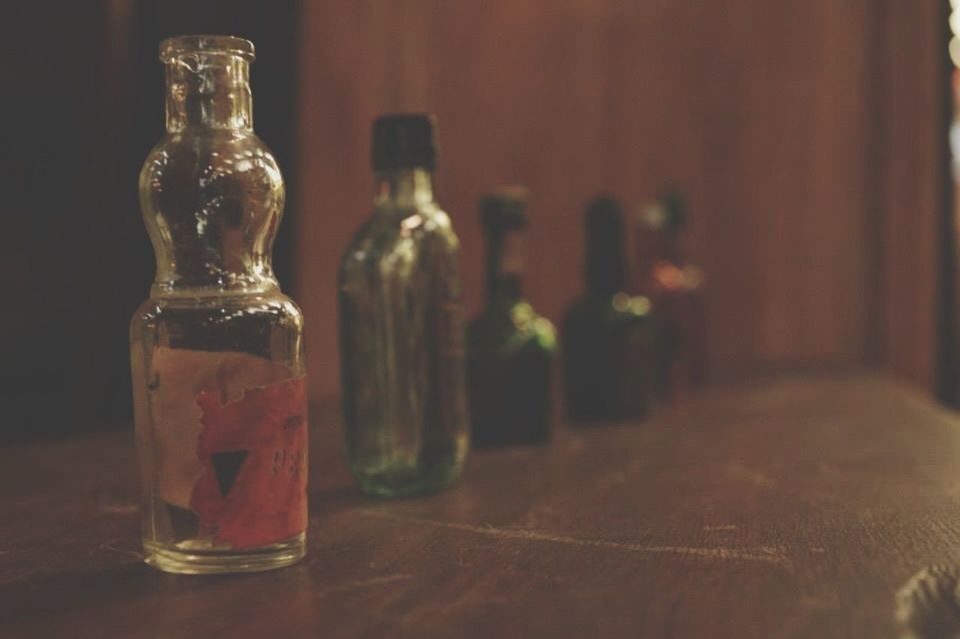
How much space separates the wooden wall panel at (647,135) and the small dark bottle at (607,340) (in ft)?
1.29

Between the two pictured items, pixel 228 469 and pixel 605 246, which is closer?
pixel 228 469

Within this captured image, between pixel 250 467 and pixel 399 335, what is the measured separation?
0.24 meters

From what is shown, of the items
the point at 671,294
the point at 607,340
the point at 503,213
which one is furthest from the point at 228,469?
the point at 671,294

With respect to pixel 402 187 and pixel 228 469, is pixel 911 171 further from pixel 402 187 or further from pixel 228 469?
pixel 228 469

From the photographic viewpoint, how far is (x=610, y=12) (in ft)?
5.98

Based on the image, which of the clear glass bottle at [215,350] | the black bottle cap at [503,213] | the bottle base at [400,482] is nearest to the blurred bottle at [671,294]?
the black bottle cap at [503,213]

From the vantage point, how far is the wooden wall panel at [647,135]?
150 cm

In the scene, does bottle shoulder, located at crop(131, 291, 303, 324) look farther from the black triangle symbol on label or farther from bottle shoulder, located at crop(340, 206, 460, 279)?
bottle shoulder, located at crop(340, 206, 460, 279)

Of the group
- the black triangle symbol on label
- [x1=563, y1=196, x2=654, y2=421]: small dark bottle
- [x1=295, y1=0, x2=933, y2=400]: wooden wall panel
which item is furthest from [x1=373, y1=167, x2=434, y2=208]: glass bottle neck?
[x1=295, y1=0, x2=933, y2=400]: wooden wall panel

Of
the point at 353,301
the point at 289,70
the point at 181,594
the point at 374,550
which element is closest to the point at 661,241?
the point at 289,70

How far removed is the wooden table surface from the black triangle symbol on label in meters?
0.05

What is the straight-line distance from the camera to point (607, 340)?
49.1 inches

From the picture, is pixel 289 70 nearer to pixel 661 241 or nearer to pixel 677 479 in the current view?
pixel 661 241

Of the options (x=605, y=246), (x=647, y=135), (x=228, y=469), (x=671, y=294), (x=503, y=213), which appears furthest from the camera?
(x=647, y=135)
